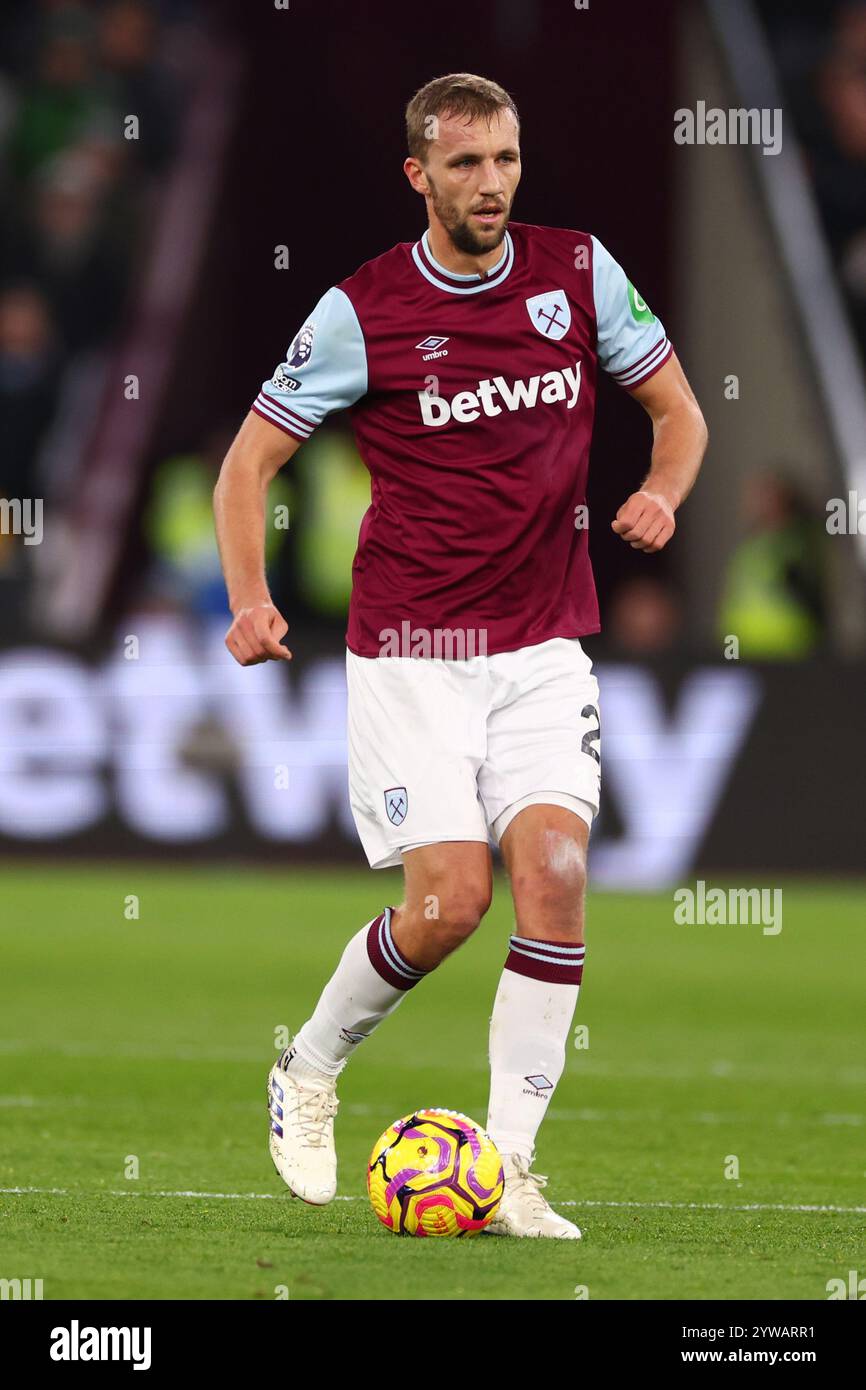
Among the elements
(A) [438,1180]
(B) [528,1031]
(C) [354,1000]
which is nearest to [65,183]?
(C) [354,1000]

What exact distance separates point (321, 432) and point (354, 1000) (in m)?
13.6

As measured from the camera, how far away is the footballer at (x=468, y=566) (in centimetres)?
632

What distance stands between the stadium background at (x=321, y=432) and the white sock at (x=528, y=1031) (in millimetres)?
5626

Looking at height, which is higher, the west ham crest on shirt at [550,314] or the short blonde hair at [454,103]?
the short blonde hair at [454,103]

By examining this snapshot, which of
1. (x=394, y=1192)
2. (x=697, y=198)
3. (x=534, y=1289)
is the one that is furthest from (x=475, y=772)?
(x=697, y=198)

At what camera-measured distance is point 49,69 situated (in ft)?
69.4

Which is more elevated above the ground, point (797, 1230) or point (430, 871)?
point (430, 871)

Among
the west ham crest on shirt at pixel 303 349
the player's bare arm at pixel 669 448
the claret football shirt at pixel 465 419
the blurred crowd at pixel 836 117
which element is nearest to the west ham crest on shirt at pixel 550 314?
the claret football shirt at pixel 465 419

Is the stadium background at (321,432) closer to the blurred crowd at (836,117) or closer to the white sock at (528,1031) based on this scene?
the blurred crowd at (836,117)

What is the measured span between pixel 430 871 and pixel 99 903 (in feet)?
28.0

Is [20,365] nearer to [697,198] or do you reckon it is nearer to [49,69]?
[49,69]

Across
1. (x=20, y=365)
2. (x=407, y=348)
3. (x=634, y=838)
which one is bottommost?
(x=407, y=348)

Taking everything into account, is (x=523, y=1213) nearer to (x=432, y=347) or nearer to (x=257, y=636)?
(x=257, y=636)

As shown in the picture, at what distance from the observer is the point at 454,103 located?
20.8ft
